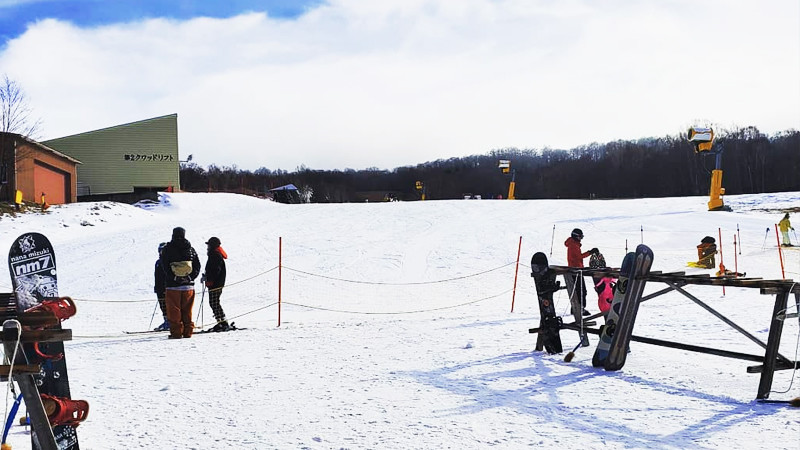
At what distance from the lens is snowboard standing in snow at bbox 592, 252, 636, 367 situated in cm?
761

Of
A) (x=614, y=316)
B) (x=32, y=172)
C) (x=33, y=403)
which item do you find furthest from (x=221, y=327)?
(x=32, y=172)

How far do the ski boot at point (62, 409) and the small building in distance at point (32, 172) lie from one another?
3357 cm

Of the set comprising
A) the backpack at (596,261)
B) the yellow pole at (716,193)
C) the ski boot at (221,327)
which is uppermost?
the yellow pole at (716,193)

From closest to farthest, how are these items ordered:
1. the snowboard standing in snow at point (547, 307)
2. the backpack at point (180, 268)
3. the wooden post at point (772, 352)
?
1. the wooden post at point (772, 352)
2. the snowboard standing in snow at point (547, 307)
3. the backpack at point (180, 268)

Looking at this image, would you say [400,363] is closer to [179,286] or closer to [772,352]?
[772,352]

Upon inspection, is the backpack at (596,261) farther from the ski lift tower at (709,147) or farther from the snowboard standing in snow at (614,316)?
the ski lift tower at (709,147)

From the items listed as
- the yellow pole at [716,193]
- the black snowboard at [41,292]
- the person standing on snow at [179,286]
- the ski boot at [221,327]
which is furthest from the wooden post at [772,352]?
the yellow pole at [716,193]

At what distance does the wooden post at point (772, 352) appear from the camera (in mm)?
6156

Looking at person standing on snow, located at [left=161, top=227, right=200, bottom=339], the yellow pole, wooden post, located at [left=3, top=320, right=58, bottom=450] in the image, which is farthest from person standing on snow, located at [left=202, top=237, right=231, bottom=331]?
the yellow pole

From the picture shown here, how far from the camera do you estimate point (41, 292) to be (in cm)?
477

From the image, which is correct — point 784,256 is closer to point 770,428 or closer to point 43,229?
point 770,428

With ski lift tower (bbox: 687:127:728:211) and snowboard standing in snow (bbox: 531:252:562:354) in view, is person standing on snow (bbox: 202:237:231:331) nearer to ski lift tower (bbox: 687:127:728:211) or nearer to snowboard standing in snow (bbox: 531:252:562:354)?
snowboard standing in snow (bbox: 531:252:562:354)

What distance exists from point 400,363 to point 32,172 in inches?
1344

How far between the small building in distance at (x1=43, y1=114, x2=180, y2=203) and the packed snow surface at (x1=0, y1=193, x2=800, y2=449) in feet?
88.7
